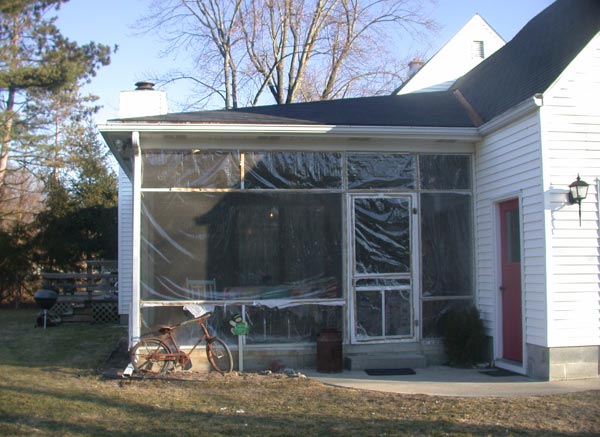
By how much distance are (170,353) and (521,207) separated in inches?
198

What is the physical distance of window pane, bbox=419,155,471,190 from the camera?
9.26m

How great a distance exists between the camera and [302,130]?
28.3 feet

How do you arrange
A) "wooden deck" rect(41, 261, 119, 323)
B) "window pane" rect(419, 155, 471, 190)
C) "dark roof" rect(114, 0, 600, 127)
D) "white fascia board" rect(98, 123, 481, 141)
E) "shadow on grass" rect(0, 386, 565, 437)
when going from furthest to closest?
1. "wooden deck" rect(41, 261, 119, 323)
2. "window pane" rect(419, 155, 471, 190)
3. "white fascia board" rect(98, 123, 481, 141)
4. "dark roof" rect(114, 0, 600, 127)
5. "shadow on grass" rect(0, 386, 565, 437)

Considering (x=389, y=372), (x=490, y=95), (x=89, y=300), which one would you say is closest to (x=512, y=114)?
(x=490, y=95)

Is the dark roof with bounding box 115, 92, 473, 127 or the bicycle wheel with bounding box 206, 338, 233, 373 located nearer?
the bicycle wheel with bounding box 206, 338, 233, 373

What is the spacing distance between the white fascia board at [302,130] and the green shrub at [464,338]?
264 cm

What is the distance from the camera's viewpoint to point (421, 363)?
28.5ft

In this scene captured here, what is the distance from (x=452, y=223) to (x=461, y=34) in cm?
758

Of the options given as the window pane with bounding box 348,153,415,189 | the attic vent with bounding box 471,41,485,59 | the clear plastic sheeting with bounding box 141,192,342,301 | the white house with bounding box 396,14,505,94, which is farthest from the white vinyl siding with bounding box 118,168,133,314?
the attic vent with bounding box 471,41,485,59

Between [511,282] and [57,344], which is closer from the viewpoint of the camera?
[511,282]

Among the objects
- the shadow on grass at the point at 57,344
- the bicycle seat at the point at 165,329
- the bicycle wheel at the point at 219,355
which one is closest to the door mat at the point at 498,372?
the bicycle wheel at the point at 219,355

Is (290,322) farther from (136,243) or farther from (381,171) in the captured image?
(381,171)

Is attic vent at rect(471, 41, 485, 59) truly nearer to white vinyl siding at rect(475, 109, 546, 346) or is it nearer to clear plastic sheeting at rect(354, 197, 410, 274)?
white vinyl siding at rect(475, 109, 546, 346)

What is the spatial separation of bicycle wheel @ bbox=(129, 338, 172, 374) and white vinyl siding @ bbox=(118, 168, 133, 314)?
6.93 m
